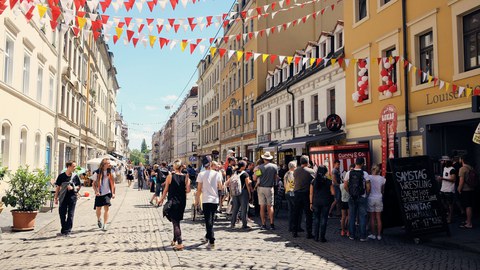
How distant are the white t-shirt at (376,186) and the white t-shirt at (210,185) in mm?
3293

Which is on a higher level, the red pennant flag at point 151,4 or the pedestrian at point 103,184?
the red pennant flag at point 151,4

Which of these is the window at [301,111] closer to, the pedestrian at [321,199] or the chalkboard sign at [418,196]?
the chalkboard sign at [418,196]

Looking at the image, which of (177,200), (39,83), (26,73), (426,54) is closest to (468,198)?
(426,54)

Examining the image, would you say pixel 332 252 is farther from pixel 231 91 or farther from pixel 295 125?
pixel 231 91

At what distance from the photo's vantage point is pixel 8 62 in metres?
15.1

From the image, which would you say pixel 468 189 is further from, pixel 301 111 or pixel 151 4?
pixel 301 111

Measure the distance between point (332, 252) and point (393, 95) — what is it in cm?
797

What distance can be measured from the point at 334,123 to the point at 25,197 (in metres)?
11.6

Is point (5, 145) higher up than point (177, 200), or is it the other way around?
point (5, 145)

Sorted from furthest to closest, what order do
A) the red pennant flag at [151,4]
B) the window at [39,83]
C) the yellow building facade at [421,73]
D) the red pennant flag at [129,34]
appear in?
1. the window at [39,83]
2. the yellow building facade at [421,73]
3. the red pennant flag at [129,34]
4. the red pennant flag at [151,4]

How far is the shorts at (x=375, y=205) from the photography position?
9008 millimetres

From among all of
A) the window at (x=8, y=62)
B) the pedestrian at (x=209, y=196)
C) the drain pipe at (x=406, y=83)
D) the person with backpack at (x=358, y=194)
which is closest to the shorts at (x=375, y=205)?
the person with backpack at (x=358, y=194)

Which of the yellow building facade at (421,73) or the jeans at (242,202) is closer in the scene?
the jeans at (242,202)

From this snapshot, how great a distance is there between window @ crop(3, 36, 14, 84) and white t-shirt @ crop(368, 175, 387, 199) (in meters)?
12.7
